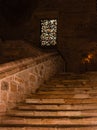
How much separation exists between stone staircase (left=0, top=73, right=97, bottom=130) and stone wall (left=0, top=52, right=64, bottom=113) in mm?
183

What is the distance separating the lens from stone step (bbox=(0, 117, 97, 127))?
5.45 meters

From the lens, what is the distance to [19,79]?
650 centimetres

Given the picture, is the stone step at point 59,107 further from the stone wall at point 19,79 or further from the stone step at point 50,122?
the stone step at point 50,122

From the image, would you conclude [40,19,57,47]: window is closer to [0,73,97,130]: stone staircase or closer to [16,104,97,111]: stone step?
[0,73,97,130]: stone staircase

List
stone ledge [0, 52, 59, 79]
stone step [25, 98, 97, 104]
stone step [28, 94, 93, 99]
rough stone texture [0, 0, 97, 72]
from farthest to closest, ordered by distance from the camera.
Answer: rough stone texture [0, 0, 97, 72]
stone step [28, 94, 93, 99]
stone step [25, 98, 97, 104]
stone ledge [0, 52, 59, 79]

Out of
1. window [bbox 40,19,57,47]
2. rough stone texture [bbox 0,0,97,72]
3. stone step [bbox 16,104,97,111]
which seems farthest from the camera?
window [bbox 40,19,57,47]

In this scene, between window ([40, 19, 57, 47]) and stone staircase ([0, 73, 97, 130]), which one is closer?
stone staircase ([0, 73, 97, 130])

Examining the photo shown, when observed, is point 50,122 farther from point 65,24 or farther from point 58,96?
point 65,24

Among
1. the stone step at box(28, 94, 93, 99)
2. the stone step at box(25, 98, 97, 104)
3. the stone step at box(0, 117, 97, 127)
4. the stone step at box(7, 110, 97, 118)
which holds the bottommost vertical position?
the stone step at box(0, 117, 97, 127)

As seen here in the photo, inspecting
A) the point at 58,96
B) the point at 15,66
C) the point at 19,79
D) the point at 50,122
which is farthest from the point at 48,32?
the point at 50,122

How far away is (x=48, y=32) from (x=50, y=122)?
33.2 feet

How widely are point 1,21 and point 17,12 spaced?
97 centimetres

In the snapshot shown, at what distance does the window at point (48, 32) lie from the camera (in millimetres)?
15219

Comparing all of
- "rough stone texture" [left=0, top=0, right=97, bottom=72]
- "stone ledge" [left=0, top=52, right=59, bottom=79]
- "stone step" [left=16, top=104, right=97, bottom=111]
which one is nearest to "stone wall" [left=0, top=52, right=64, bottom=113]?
"stone ledge" [left=0, top=52, right=59, bottom=79]
